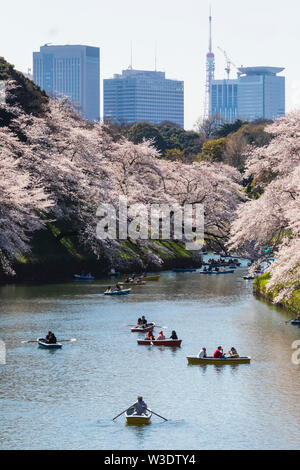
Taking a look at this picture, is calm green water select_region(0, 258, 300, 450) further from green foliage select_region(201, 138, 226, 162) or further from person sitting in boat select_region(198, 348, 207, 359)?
green foliage select_region(201, 138, 226, 162)

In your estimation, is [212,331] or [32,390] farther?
[212,331]

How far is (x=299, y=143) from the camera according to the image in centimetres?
6562

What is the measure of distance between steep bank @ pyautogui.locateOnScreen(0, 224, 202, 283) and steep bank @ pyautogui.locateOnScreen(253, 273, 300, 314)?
15.3m

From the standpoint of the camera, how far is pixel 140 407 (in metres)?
31.5

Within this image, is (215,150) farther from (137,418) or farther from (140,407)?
(137,418)

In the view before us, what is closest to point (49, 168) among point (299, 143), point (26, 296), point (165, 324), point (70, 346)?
point (26, 296)

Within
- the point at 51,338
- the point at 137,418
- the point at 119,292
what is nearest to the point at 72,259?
the point at 119,292

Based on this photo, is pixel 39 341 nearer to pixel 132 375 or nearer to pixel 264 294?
pixel 132 375

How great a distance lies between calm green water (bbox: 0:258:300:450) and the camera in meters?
30.1

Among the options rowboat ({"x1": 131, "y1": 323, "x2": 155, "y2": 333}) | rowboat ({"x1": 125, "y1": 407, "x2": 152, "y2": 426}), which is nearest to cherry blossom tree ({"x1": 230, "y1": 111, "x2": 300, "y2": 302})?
rowboat ({"x1": 131, "y1": 323, "x2": 155, "y2": 333})

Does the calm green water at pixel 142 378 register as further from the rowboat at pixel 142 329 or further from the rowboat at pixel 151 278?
the rowboat at pixel 151 278

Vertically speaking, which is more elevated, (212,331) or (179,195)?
(179,195)

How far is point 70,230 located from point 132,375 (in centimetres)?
4031
